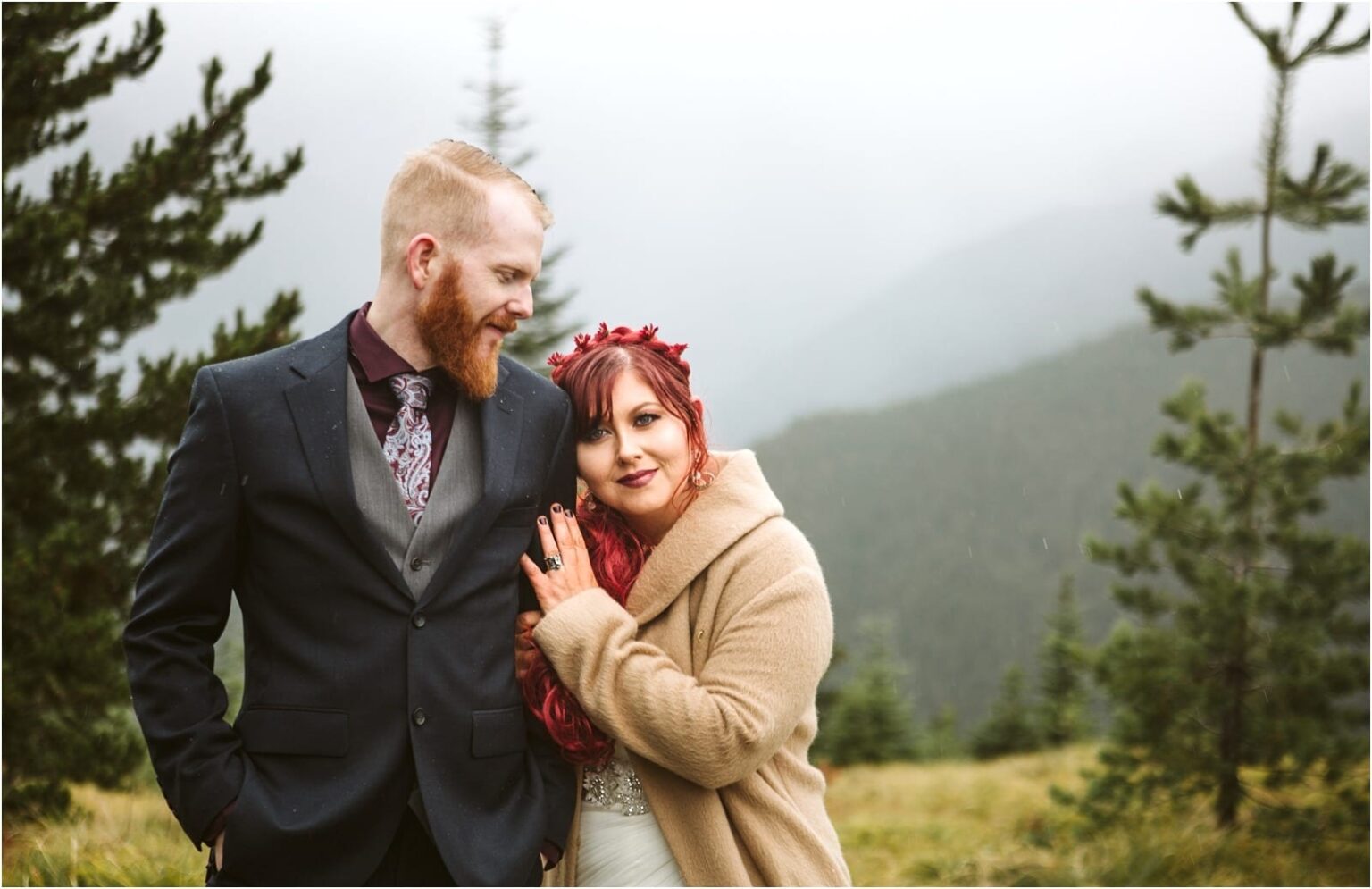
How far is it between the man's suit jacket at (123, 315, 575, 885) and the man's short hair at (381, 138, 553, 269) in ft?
1.19

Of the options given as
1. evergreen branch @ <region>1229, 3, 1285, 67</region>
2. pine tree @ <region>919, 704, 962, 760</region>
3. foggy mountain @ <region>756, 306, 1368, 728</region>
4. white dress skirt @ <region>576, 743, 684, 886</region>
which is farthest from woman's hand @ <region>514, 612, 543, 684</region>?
foggy mountain @ <region>756, 306, 1368, 728</region>

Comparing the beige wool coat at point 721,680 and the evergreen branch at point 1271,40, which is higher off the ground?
the evergreen branch at point 1271,40

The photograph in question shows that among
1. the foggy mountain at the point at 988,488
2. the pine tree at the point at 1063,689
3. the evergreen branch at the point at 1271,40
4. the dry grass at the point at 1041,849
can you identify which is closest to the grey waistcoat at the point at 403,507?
the dry grass at the point at 1041,849

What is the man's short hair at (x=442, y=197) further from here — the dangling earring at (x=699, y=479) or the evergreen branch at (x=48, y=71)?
the evergreen branch at (x=48, y=71)

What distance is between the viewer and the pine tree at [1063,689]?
16891 millimetres

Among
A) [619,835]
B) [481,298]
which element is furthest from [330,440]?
[619,835]

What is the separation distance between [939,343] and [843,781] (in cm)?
7076

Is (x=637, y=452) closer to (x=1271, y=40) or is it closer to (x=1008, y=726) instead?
(x=1271, y=40)

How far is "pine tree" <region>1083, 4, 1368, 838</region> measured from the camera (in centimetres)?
802

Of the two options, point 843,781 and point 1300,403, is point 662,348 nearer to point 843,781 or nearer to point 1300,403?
point 843,781

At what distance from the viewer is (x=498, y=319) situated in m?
2.48

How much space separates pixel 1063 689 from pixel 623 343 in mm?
17460

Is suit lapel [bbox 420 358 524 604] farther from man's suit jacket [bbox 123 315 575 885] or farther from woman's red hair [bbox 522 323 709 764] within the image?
woman's red hair [bbox 522 323 709 764]

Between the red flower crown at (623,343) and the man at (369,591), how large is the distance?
0.87 feet
